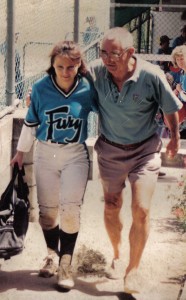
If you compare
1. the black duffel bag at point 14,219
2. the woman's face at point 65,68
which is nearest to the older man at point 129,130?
the woman's face at point 65,68

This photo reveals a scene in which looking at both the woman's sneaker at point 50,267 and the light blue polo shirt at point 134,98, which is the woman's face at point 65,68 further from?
the woman's sneaker at point 50,267

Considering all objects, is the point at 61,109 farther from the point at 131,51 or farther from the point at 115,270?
the point at 115,270

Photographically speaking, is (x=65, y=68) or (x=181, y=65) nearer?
(x=65, y=68)

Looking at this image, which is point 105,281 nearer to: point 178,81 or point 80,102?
point 80,102

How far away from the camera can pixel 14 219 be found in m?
3.33

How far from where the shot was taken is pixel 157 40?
732 cm

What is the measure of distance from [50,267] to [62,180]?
1.56ft

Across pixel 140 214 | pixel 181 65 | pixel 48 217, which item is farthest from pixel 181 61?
pixel 48 217

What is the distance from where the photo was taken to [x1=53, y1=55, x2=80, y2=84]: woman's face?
291 centimetres

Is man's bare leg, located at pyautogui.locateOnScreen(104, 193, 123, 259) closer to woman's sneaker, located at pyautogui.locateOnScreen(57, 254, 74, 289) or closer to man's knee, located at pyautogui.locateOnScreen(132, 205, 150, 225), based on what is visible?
man's knee, located at pyautogui.locateOnScreen(132, 205, 150, 225)

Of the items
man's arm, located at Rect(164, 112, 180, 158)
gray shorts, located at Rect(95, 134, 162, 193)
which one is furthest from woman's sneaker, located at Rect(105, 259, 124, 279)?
man's arm, located at Rect(164, 112, 180, 158)

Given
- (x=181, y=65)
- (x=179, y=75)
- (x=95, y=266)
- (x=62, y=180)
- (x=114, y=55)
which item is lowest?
(x=95, y=266)

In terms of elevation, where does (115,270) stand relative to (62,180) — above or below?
below

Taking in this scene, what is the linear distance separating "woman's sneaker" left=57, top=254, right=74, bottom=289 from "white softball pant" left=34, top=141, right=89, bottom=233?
0.14 m
